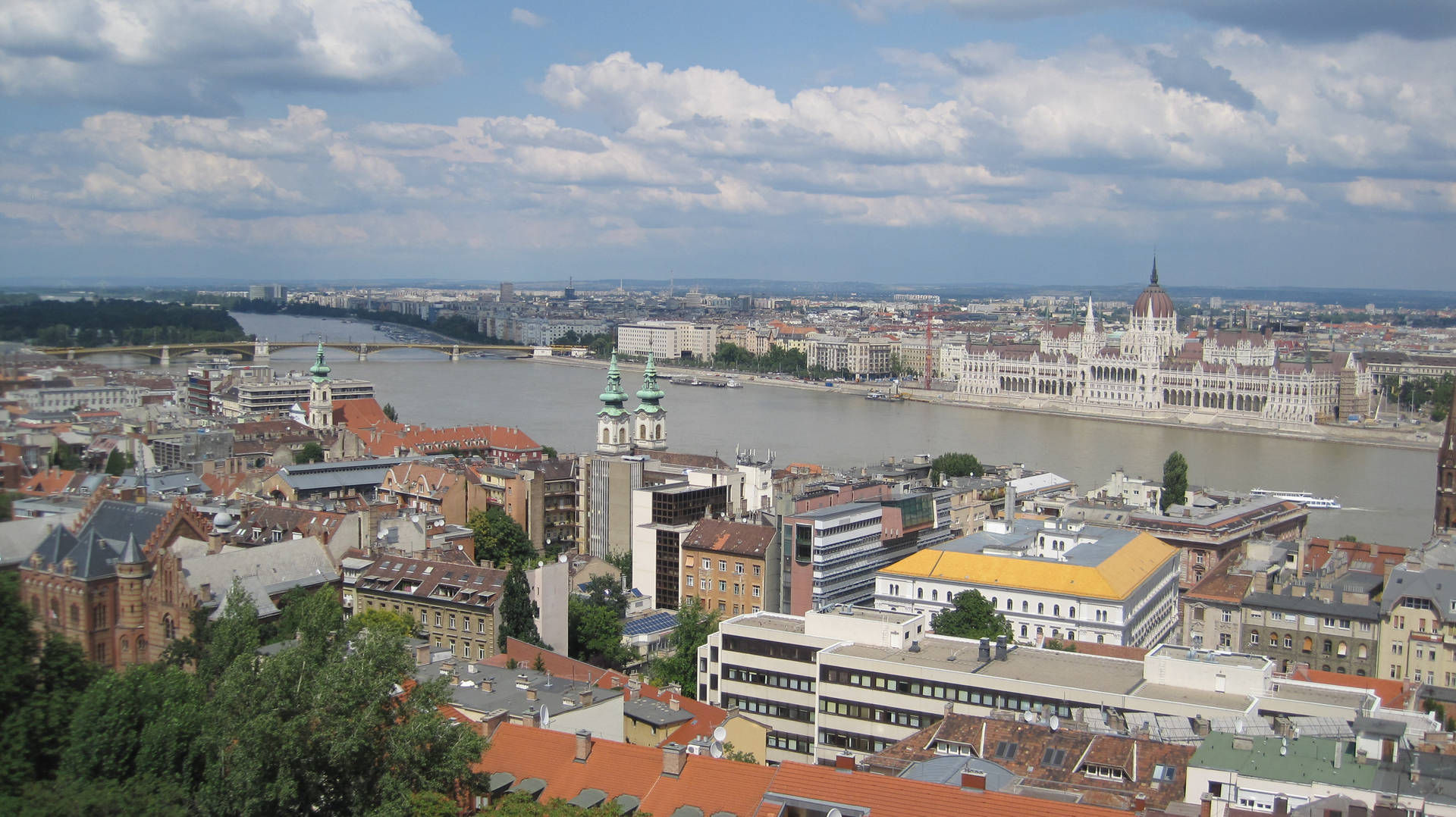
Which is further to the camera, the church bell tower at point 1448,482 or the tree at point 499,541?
the church bell tower at point 1448,482

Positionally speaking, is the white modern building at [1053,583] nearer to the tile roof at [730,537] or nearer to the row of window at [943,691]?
the tile roof at [730,537]

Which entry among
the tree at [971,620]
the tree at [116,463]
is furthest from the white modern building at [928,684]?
the tree at [116,463]

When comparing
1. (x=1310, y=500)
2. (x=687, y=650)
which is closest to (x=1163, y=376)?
(x=1310, y=500)

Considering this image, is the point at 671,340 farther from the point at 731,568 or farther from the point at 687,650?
the point at 687,650

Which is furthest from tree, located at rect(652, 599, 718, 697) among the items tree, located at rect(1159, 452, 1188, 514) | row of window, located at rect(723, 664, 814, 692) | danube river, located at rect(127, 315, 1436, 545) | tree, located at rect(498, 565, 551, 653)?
danube river, located at rect(127, 315, 1436, 545)

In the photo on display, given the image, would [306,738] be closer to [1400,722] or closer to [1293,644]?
Answer: [1400,722]

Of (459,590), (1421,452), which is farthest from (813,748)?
(1421,452)
